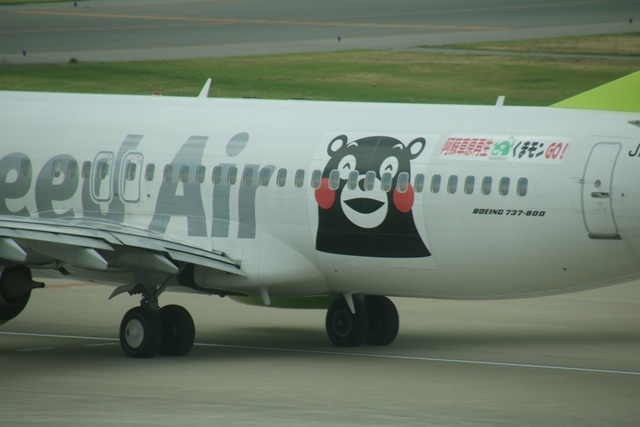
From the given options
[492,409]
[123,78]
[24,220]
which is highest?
[123,78]

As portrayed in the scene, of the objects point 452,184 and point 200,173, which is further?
point 200,173

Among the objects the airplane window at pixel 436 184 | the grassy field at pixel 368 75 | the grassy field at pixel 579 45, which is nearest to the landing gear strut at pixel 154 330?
the airplane window at pixel 436 184

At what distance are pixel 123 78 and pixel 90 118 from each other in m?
22.1

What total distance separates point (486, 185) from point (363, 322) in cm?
387

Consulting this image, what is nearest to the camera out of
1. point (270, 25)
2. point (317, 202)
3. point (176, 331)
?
point (317, 202)

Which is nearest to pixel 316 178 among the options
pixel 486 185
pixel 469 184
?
pixel 469 184

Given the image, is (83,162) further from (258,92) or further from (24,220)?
(258,92)

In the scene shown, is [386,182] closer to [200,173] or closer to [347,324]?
[347,324]

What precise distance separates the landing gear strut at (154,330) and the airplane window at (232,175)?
2217 mm

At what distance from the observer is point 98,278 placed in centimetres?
2284

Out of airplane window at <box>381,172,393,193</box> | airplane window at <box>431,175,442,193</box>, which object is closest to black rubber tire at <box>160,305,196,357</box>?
airplane window at <box>381,172,393,193</box>

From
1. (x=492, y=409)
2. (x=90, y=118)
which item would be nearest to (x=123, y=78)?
(x=90, y=118)

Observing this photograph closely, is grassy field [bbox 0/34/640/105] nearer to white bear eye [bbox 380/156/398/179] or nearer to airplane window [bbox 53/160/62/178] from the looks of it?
airplane window [bbox 53/160/62/178]

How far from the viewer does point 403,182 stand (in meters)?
21.1
